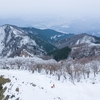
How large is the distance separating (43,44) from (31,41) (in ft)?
43.4

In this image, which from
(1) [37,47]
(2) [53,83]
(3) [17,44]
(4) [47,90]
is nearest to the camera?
(4) [47,90]

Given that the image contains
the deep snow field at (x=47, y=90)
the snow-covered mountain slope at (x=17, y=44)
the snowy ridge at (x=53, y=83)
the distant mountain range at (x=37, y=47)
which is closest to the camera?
the deep snow field at (x=47, y=90)

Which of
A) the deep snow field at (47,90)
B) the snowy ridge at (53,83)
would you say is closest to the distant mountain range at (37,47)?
the snowy ridge at (53,83)

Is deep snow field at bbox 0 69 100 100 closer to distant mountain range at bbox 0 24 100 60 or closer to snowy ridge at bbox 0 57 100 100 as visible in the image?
snowy ridge at bbox 0 57 100 100

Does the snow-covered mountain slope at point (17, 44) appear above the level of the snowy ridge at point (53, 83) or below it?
above

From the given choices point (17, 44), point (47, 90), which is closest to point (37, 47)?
point (17, 44)

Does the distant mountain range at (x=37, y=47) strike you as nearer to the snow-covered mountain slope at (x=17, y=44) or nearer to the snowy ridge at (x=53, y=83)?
the snow-covered mountain slope at (x=17, y=44)

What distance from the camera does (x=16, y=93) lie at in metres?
25.2

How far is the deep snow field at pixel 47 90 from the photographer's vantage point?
2534cm

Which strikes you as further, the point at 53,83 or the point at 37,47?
the point at 37,47

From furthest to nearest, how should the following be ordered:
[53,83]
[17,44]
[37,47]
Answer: [17,44], [37,47], [53,83]

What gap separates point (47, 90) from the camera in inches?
1253

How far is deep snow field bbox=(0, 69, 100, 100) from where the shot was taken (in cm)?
2534

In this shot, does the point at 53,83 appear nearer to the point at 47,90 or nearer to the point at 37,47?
the point at 47,90
